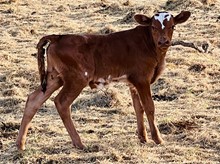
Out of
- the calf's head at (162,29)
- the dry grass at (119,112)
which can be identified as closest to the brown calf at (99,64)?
the calf's head at (162,29)

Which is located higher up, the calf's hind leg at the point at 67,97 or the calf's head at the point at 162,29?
the calf's head at the point at 162,29

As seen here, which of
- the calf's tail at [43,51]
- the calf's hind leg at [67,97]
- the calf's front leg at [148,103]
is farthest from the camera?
the calf's front leg at [148,103]

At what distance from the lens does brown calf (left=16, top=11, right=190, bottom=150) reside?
8047 millimetres

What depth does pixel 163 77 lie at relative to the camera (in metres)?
12.5

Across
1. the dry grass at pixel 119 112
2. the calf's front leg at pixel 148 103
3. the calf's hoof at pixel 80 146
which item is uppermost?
the calf's front leg at pixel 148 103

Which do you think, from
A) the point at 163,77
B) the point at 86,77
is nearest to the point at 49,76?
the point at 86,77

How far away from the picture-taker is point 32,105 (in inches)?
325

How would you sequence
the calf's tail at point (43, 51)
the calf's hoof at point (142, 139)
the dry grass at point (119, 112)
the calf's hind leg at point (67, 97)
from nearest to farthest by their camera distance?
the dry grass at point (119, 112) < the calf's hind leg at point (67, 97) < the calf's tail at point (43, 51) < the calf's hoof at point (142, 139)

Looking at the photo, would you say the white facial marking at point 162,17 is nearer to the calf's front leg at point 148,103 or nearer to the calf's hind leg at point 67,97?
the calf's front leg at point 148,103

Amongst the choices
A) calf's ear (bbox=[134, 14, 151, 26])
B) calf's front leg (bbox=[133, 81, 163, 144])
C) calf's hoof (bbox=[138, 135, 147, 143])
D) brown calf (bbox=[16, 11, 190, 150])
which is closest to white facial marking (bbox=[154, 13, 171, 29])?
brown calf (bbox=[16, 11, 190, 150])

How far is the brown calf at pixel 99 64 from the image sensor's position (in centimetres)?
805

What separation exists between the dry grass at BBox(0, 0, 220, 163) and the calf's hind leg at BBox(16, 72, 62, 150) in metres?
0.16

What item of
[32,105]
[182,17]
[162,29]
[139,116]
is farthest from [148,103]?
[32,105]

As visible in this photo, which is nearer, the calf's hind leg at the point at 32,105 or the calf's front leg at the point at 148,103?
the calf's hind leg at the point at 32,105
